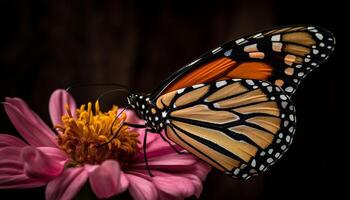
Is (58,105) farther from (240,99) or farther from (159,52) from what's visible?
(159,52)

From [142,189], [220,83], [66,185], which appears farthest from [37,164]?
[220,83]

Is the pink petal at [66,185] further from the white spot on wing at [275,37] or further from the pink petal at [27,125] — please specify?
the white spot on wing at [275,37]

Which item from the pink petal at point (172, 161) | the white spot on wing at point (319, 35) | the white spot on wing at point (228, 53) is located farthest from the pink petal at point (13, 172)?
the white spot on wing at point (319, 35)

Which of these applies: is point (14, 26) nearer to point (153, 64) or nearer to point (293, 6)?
point (153, 64)

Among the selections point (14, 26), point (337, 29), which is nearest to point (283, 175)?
point (337, 29)

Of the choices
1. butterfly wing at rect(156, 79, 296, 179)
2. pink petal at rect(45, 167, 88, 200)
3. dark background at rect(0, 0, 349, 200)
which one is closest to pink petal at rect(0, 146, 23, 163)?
pink petal at rect(45, 167, 88, 200)

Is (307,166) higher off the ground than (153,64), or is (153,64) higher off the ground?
(153,64)

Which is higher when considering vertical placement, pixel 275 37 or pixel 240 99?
pixel 275 37
